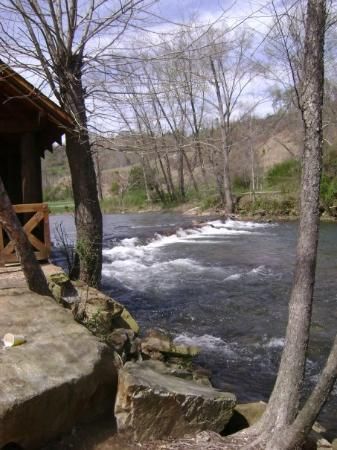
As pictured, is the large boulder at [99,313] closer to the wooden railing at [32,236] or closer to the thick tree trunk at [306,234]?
the wooden railing at [32,236]

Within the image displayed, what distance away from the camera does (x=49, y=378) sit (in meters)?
4.07

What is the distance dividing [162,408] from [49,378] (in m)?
1.05

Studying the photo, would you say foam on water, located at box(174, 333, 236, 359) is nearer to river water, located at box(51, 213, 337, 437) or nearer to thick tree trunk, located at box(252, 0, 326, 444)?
river water, located at box(51, 213, 337, 437)

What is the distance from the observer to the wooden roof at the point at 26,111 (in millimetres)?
8102

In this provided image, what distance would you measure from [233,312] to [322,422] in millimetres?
4149

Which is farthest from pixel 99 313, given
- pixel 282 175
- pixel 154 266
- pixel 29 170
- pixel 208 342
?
pixel 282 175

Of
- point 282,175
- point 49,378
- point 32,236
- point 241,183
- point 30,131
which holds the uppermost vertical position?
point 30,131

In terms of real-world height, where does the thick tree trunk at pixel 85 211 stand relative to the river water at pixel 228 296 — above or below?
above

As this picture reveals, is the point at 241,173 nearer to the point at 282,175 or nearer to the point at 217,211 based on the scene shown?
the point at 282,175

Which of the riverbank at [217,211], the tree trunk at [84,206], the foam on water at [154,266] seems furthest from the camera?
the riverbank at [217,211]

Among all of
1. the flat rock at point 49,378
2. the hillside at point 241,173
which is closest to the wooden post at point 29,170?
the flat rock at point 49,378

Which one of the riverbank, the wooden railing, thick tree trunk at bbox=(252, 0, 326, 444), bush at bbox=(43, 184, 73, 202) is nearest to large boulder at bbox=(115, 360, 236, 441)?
thick tree trunk at bbox=(252, 0, 326, 444)

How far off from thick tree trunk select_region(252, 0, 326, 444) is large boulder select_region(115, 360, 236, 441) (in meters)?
0.56

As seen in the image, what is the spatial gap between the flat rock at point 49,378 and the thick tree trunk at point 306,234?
5.05 ft
